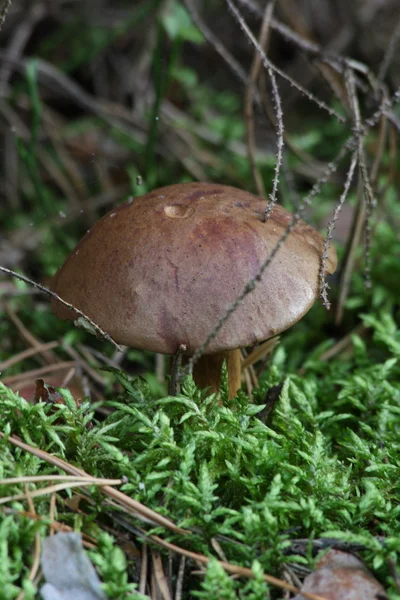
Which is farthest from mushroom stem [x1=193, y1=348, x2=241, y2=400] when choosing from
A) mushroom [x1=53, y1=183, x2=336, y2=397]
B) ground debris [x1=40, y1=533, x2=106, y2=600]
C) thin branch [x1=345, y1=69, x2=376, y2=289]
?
ground debris [x1=40, y1=533, x2=106, y2=600]

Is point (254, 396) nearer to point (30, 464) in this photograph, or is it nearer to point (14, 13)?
point (30, 464)

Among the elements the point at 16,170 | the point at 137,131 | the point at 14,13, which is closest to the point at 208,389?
the point at 137,131

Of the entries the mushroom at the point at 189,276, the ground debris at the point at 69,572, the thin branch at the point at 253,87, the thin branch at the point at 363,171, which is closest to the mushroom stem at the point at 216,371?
the mushroom at the point at 189,276

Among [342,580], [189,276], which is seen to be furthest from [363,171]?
[342,580]

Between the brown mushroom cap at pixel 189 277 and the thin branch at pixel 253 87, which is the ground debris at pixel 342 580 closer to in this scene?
the brown mushroom cap at pixel 189 277

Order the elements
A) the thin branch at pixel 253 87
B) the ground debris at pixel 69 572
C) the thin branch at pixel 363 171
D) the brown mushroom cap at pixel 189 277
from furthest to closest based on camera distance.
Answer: the thin branch at pixel 253 87, the thin branch at pixel 363 171, the brown mushroom cap at pixel 189 277, the ground debris at pixel 69 572

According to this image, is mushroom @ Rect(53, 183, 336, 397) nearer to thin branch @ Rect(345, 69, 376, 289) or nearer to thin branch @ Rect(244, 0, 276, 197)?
thin branch @ Rect(345, 69, 376, 289)
